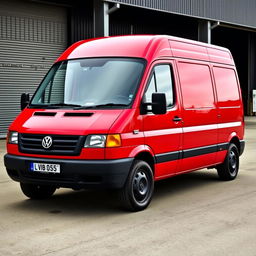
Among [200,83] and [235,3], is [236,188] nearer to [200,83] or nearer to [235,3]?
[200,83]

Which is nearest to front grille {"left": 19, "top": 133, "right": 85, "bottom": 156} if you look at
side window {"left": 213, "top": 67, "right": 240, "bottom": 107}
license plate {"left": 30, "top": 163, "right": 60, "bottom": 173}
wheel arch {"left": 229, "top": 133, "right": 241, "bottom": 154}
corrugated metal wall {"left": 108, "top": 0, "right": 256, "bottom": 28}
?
license plate {"left": 30, "top": 163, "right": 60, "bottom": 173}

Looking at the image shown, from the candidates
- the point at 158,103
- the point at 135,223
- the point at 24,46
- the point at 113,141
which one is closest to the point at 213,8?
the point at 24,46

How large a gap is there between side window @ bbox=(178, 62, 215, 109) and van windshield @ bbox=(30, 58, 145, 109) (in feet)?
3.36

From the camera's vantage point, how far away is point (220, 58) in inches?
358

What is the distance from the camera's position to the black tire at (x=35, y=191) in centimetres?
713

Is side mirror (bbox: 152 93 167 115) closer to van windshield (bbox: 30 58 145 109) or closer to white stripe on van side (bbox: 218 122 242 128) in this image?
van windshield (bbox: 30 58 145 109)

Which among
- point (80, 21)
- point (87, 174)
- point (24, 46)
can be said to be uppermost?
point (80, 21)

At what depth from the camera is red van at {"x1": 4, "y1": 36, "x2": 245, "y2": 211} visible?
242 inches

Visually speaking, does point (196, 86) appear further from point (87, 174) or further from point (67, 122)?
point (87, 174)

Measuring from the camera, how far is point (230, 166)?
29.8ft

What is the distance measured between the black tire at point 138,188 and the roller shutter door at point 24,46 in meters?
11.9

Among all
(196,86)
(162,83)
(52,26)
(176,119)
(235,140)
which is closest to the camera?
(162,83)

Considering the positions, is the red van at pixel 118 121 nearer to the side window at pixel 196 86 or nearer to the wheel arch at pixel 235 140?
the side window at pixel 196 86

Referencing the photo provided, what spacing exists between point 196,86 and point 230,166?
6.12 ft
